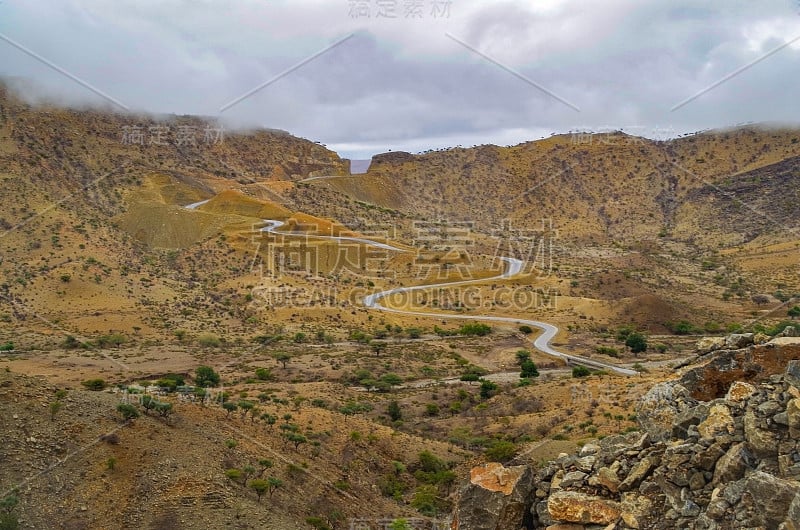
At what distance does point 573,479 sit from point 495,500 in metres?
1.42

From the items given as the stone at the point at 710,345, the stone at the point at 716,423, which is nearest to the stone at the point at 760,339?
the stone at the point at 710,345

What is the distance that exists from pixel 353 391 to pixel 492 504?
22.3 meters

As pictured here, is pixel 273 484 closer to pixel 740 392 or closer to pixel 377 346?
pixel 740 392

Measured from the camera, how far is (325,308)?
54.7m

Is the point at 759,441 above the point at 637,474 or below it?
above

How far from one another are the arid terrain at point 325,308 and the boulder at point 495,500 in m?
3.46

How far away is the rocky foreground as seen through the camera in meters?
6.80

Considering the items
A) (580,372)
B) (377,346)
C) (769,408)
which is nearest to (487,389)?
(580,372)

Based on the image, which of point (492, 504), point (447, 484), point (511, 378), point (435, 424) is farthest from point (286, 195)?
point (492, 504)

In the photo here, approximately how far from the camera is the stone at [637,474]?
812 centimetres

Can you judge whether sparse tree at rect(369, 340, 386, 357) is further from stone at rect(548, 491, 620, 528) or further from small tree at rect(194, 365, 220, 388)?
stone at rect(548, 491, 620, 528)

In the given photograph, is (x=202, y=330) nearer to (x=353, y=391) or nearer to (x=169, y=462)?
(x=353, y=391)

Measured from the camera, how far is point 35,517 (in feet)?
43.2

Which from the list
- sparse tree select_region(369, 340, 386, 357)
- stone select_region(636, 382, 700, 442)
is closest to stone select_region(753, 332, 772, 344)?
stone select_region(636, 382, 700, 442)
